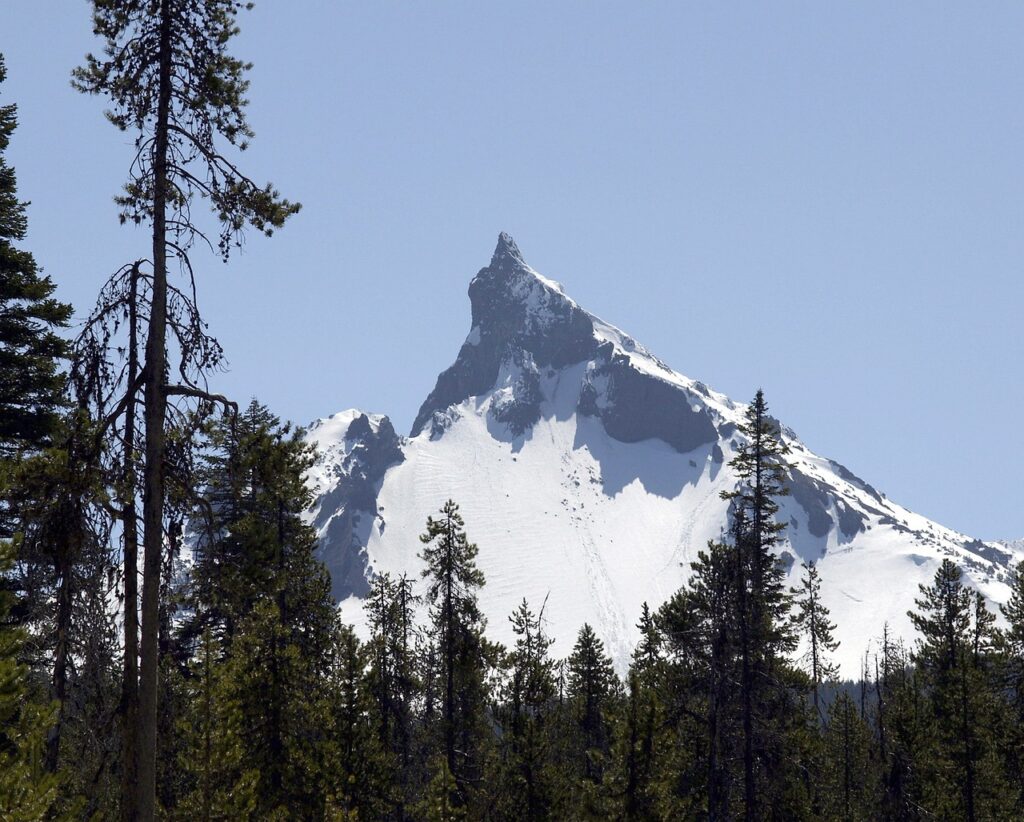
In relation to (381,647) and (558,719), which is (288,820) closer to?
(381,647)

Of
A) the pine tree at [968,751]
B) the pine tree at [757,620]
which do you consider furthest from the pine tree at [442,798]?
the pine tree at [968,751]

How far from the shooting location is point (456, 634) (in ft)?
125

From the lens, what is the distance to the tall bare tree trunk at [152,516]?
12.5 m

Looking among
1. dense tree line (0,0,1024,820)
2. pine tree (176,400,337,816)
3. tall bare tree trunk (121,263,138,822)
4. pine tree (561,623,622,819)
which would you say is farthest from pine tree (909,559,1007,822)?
tall bare tree trunk (121,263,138,822)

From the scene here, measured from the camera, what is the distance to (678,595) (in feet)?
160

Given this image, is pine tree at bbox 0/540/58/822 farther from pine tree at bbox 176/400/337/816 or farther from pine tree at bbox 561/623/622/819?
pine tree at bbox 561/623/622/819

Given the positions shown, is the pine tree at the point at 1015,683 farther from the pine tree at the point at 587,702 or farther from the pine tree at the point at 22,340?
the pine tree at the point at 22,340

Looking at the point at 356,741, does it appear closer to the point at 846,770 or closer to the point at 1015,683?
the point at 1015,683

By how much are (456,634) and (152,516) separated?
86.3 ft

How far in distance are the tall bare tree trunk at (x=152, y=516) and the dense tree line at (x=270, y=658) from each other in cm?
3

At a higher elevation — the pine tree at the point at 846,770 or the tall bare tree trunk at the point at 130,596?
the tall bare tree trunk at the point at 130,596

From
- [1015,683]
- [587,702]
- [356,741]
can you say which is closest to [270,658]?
[356,741]

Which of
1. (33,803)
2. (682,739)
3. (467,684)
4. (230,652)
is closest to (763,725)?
(682,739)

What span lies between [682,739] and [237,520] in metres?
17.0
